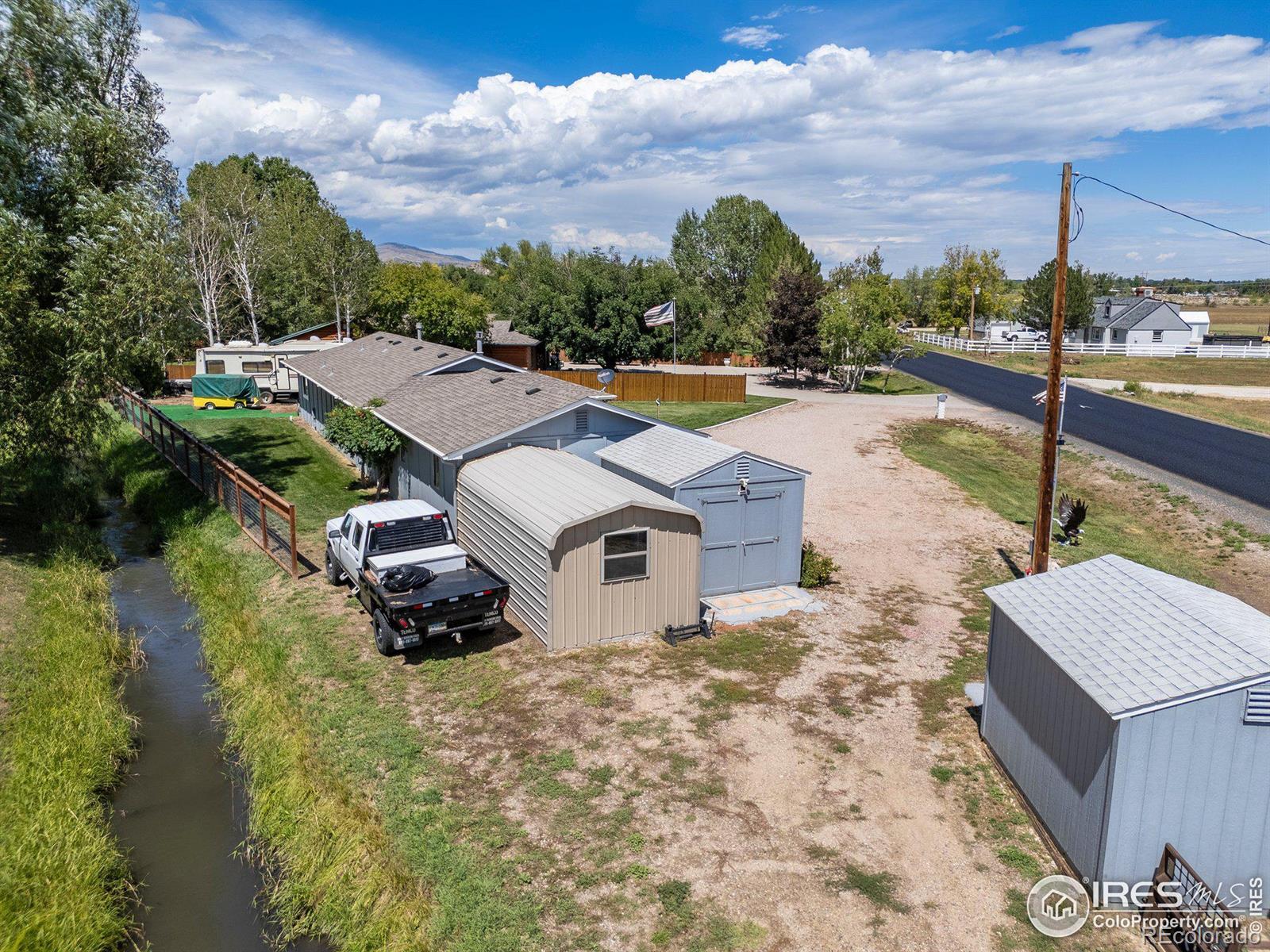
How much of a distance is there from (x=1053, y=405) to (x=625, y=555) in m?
8.95

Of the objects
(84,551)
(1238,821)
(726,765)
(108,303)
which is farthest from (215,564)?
(1238,821)

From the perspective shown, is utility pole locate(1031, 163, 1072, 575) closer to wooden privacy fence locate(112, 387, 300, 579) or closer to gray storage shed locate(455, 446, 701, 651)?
gray storage shed locate(455, 446, 701, 651)

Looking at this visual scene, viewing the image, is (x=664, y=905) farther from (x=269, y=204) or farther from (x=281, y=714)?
(x=269, y=204)

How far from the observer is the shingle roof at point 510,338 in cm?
5284

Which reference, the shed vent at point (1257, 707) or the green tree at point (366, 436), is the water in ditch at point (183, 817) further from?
the shed vent at point (1257, 707)

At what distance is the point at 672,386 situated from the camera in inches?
1852

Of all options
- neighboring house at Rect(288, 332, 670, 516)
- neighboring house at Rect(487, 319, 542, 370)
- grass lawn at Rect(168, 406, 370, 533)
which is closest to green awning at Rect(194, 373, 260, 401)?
grass lawn at Rect(168, 406, 370, 533)

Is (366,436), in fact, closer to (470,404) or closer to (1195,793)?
(470,404)

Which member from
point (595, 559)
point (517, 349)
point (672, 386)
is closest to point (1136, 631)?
point (595, 559)

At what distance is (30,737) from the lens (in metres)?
11.3

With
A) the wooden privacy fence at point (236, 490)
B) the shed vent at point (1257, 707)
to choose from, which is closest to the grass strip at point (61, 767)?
the wooden privacy fence at point (236, 490)

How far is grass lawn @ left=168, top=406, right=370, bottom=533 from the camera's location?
24328mm

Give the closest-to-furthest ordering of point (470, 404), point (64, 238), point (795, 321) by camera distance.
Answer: point (64, 238) → point (470, 404) → point (795, 321)

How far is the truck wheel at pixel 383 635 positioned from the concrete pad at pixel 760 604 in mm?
5836
